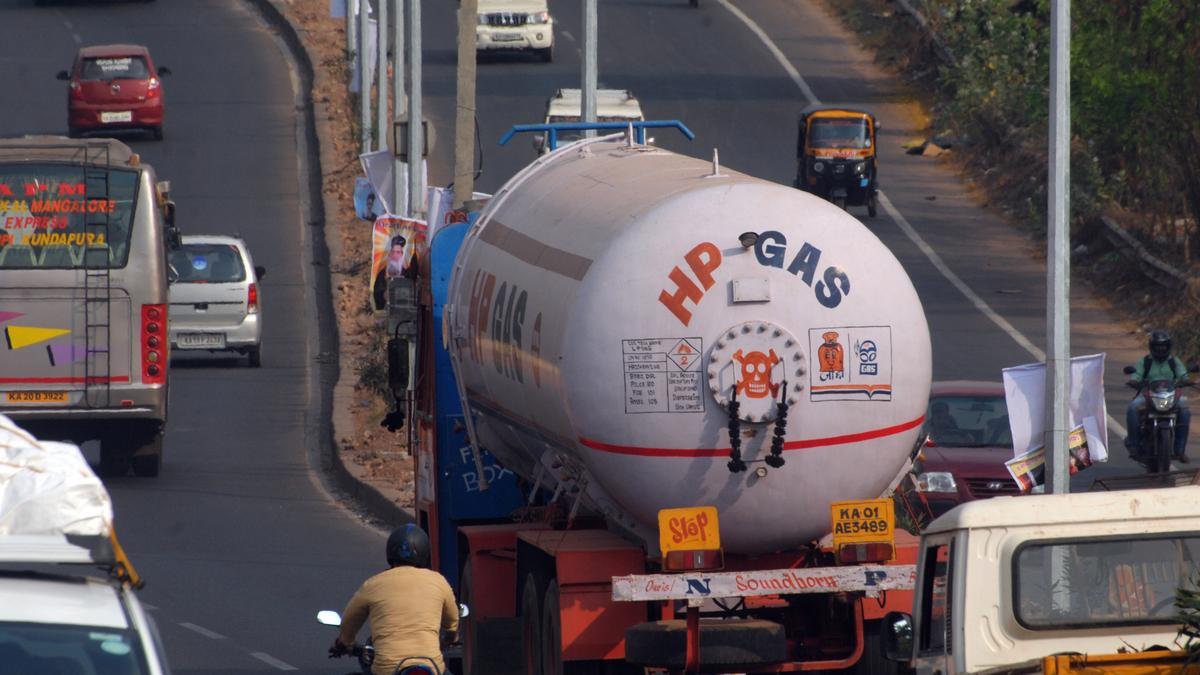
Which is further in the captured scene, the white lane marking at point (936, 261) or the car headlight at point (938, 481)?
the white lane marking at point (936, 261)

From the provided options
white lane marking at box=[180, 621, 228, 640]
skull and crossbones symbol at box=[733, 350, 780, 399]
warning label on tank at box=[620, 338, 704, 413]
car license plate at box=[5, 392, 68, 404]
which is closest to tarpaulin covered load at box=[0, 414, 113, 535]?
warning label on tank at box=[620, 338, 704, 413]

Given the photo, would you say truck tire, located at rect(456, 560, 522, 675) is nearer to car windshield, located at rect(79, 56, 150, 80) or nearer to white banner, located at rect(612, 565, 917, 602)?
white banner, located at rect(612, 565, 917, 602)

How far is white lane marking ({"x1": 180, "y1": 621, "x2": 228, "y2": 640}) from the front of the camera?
49.9 feet

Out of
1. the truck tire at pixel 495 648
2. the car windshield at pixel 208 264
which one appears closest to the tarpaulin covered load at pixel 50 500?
the truck tire at pixel 495 648

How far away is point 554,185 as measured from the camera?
13.0 meters

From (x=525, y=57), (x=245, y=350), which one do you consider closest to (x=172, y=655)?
(x=245, y=350)

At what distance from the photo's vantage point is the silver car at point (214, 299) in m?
30.9

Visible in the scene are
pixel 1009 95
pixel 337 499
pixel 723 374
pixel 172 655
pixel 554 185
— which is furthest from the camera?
pixel 1009 95

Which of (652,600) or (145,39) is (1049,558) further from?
(145,39)

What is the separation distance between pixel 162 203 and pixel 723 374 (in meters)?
14.6

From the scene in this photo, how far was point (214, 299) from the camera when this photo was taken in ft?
101

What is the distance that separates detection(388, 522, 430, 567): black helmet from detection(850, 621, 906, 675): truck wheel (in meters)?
2.59

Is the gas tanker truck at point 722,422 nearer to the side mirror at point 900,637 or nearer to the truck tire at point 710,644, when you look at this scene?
the truck tire at point 710,644

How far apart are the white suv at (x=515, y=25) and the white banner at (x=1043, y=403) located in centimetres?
4059
